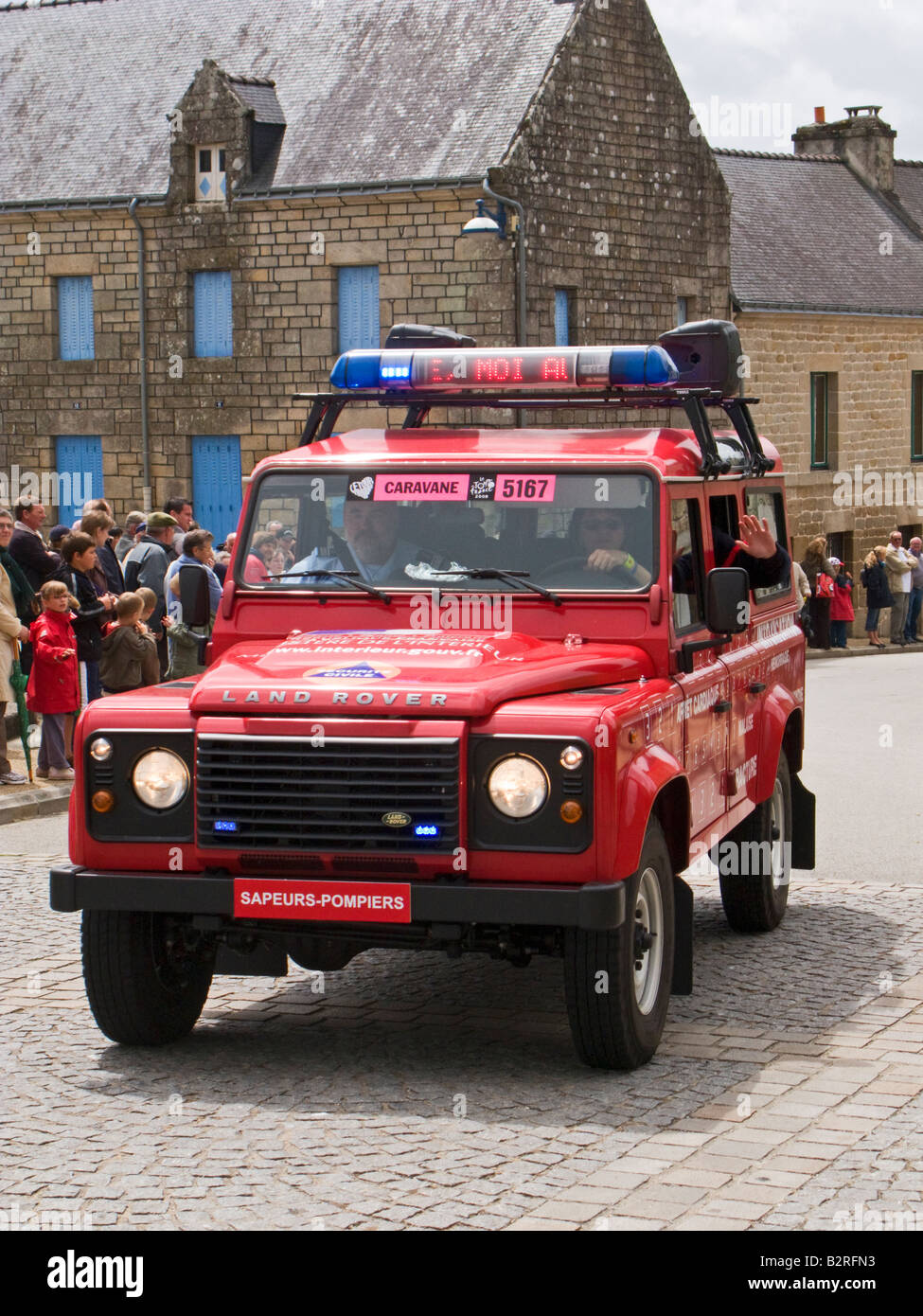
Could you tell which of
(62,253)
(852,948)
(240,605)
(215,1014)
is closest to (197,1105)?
(215,1014)

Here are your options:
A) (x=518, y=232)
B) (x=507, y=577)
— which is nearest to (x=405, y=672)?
(x=507, y=577)

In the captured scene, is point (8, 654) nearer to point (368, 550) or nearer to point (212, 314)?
point (368, 550)

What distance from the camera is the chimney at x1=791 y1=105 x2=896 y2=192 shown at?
154 ft

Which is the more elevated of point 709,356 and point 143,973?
point 709,356

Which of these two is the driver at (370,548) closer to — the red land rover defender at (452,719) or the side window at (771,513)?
the red land rover defender at (452,719)

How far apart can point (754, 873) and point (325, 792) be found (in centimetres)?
340

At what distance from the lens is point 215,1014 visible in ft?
25.8

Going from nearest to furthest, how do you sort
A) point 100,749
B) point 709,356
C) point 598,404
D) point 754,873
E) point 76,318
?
point 100,749, point 709,356, point 598,404, point 754,873, point 76,318

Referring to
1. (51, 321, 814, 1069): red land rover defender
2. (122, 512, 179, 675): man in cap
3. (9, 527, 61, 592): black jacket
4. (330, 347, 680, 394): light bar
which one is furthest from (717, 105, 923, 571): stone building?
(51, 321, 814, 1069): red land rover defender

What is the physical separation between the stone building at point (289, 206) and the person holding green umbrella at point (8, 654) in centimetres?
1800

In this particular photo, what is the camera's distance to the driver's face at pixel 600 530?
757 cm

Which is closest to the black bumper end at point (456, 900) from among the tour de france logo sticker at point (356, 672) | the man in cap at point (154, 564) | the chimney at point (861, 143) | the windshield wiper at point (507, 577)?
the tour de france logo sticker at point (356, 672)

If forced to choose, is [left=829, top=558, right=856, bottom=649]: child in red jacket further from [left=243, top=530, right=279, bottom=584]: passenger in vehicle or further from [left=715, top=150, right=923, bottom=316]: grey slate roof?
[left=243, top=530, right=279, bottom=584]: passenger in vehicle

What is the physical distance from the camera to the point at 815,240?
4225 cm
